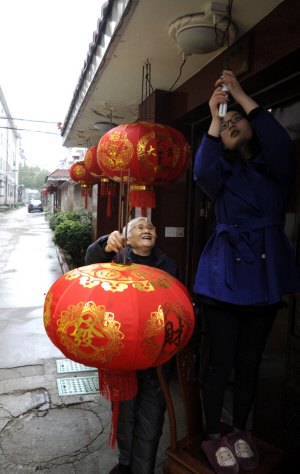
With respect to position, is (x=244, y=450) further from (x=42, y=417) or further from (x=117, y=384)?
(x=42, y=417)

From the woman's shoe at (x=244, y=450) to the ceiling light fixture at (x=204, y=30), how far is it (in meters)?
2.55

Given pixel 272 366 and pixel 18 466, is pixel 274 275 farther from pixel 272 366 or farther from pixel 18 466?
pixel 18 466

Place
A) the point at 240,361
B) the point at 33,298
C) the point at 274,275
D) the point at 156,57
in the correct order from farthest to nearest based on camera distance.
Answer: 1. the point at 33,298
2. the point at 156,57
3. the point at 240,361
4. the point at 274,275

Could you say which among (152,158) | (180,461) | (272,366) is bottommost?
(180,461)

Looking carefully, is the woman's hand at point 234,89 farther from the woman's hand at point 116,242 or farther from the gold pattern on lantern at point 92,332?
Answer: the gold pattern on lantern at point 92,332

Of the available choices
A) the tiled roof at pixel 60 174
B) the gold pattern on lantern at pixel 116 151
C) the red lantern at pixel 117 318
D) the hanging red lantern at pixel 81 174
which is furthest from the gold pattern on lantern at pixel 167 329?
the tiled roof at pixel 60 174

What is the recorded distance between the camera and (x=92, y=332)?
4.38ft

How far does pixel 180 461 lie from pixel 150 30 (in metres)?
2.98

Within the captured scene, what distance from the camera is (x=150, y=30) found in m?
2.74

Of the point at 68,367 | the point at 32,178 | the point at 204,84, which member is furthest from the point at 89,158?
the point at 32,178

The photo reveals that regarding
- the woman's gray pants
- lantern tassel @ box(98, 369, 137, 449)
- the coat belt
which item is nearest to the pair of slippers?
the woman's gray pants

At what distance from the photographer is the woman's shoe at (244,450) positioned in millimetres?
1805

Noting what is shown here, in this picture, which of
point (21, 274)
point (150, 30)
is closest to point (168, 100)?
point (150, 30)

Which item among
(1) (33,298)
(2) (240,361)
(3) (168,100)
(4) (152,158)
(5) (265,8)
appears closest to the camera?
(2) (240,361)
